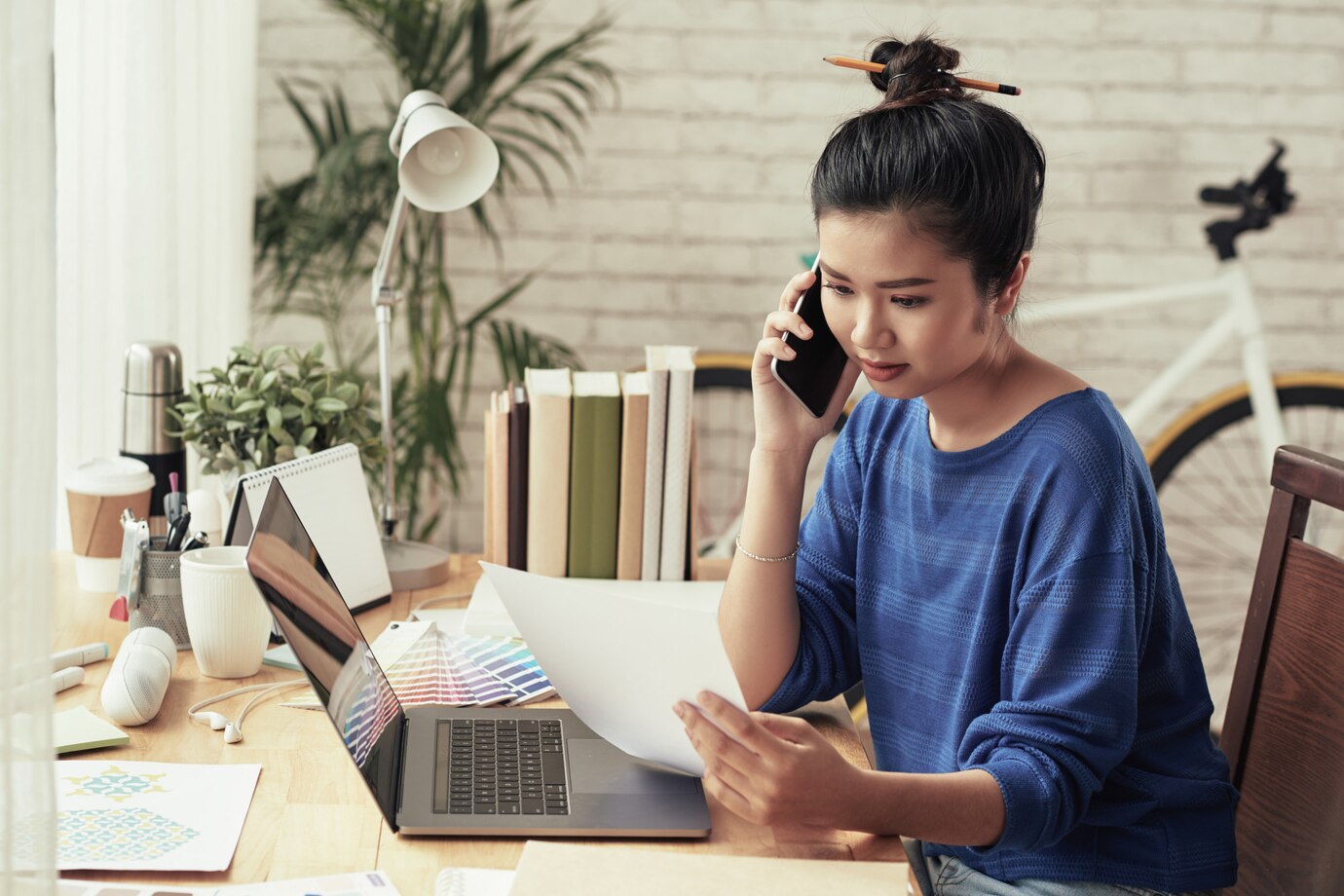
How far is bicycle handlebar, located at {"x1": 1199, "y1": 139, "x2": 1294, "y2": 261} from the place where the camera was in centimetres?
270

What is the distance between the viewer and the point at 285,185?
2.57 m

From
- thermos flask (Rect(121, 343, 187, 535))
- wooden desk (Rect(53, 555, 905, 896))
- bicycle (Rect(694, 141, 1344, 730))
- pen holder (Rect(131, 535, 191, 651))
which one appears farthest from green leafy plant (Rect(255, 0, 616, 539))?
wooden desk (Rect(53, 555, 905, 896))

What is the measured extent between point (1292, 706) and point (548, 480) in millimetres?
787

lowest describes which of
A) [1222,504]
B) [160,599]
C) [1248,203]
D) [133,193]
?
[1222,504]

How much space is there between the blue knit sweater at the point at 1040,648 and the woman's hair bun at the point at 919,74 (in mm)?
281

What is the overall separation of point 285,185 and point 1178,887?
2108 mm

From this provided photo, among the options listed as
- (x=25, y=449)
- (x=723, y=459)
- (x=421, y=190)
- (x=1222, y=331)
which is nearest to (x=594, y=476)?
(x=421, y=190)

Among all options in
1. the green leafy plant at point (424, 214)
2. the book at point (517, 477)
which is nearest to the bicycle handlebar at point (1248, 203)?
the green leafy plant at point (424, 214)

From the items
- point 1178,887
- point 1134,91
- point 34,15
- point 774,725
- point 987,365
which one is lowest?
point 1178,887

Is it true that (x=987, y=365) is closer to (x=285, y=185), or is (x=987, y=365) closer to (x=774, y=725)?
(x=774, y=725)

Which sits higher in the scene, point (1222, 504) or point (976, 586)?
point (976, 586)

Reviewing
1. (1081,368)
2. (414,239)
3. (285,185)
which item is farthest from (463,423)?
(1081,368)

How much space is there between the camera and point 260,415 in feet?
4.73

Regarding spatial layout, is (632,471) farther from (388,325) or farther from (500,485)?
(388,325)
